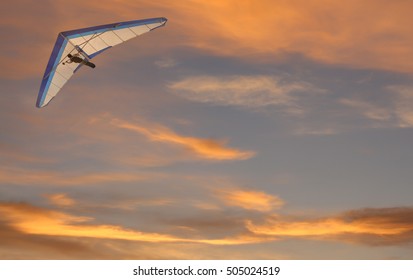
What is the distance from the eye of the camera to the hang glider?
52438 mm

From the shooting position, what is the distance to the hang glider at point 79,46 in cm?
5244

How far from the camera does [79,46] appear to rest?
57.3m
